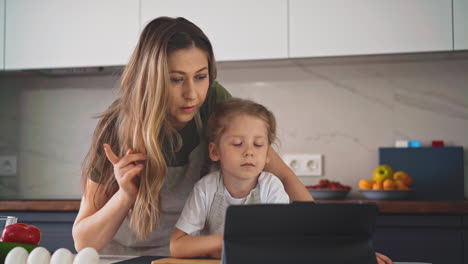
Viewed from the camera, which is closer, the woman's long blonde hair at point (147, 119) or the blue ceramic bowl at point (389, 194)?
the woman's long blonde hair at point (147, 119)

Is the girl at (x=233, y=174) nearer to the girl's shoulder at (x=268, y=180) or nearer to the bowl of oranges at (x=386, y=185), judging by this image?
the girl's shoulder at (x=268, y=180)

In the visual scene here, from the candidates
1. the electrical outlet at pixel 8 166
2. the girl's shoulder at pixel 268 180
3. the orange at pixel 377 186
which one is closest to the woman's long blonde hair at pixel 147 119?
the girl's shoulder at pixel 268 180

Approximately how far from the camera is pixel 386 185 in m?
2.63

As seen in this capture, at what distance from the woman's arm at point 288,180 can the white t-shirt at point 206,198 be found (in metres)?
0.11

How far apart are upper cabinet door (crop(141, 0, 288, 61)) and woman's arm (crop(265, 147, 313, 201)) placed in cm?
121

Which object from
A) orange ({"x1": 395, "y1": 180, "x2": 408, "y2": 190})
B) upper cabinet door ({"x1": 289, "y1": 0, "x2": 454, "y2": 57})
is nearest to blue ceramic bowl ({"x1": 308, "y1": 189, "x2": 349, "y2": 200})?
orange ({"x1": 395, "y1": 180, "x2": 408, "y2": 190})

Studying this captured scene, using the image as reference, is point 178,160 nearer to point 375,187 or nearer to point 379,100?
point 375,187

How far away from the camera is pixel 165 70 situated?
4.42ft

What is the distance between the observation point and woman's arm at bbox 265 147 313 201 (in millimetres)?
1585

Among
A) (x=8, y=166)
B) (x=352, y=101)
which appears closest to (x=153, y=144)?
(x=352, y=101)

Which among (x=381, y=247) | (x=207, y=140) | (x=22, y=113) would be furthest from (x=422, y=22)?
(x=22, y=113)

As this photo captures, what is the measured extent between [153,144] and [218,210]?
251 mm

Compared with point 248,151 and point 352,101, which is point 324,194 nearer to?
point 352,101

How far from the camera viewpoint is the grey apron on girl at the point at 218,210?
4.70 ft
